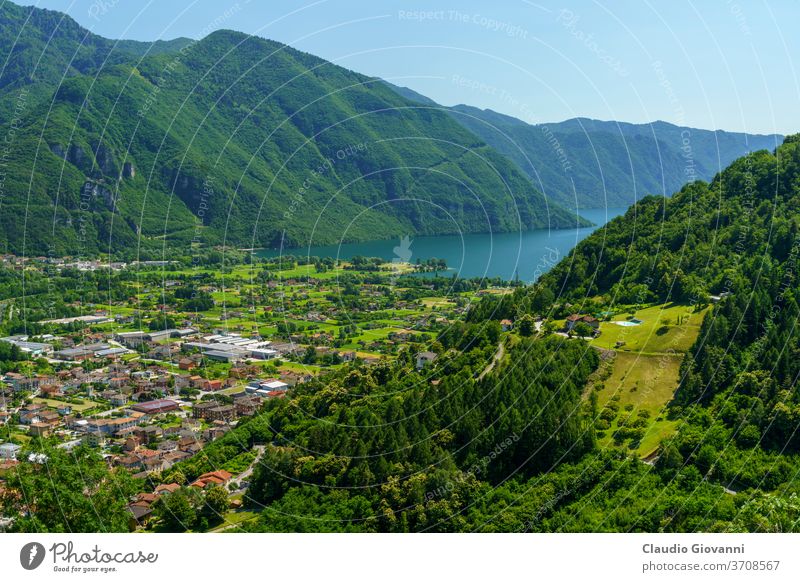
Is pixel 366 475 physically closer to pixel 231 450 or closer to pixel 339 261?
pixel 231 450

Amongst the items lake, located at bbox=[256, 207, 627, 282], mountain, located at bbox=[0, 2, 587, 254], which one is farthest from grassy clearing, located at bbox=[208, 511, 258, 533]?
mountain, located at bbox=[0, 2, 587, 254]

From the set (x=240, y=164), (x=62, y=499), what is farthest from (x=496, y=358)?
(x=240, y=164)

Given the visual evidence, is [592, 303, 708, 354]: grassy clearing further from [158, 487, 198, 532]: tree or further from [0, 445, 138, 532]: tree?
[0, 445, 138, 532]: tree

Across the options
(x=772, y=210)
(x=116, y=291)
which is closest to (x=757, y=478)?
(x=772, y=210)

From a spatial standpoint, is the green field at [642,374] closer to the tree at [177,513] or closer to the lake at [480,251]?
the tree at [177,513]

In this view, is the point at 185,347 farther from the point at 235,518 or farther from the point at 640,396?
the point at 640,396

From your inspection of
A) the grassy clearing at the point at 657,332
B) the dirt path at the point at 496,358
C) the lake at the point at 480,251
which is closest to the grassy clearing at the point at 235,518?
the dirt path at the point at 496,358
